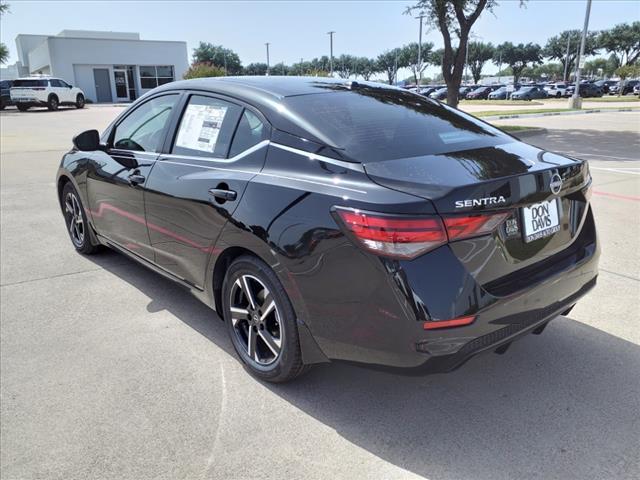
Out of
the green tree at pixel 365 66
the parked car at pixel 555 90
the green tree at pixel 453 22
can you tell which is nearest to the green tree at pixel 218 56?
the green tree at pixel 365 66

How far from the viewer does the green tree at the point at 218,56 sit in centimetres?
8694

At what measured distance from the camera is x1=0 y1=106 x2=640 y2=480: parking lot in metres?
2.36

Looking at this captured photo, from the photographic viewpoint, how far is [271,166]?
2762 mm

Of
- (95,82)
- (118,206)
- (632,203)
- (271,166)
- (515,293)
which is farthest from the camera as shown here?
(95,82)

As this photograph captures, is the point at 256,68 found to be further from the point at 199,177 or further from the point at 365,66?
the point at 199,177

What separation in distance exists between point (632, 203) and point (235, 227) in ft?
19.9

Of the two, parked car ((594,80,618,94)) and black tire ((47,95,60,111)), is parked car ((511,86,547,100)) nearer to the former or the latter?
parked car ((594,80,618,94))

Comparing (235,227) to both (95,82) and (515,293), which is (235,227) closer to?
(515,293)

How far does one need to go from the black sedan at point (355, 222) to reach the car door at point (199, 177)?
1 centimetres

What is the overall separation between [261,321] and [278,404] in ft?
1.48

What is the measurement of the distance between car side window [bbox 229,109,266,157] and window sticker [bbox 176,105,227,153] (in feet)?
0.65

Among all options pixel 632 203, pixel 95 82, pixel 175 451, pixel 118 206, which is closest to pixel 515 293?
pixel 175 451

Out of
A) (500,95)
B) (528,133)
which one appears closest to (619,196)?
(528,133)

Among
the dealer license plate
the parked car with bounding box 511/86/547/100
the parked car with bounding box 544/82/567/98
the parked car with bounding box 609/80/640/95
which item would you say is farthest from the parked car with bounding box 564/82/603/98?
the dealer license plate
